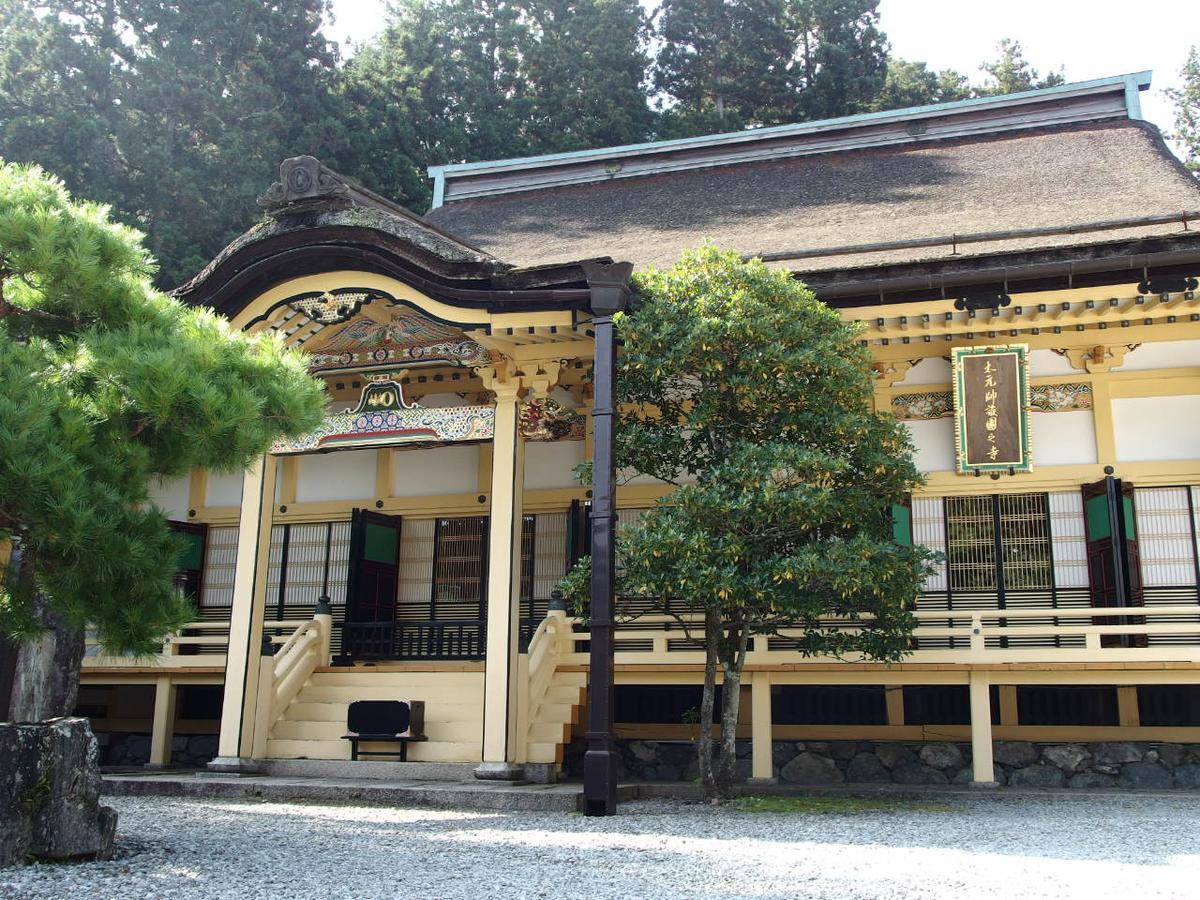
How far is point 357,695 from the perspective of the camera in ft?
36.3

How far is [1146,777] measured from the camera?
10.4m

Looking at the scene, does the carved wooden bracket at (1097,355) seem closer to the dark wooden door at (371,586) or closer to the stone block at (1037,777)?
the stone block at (1037,777)

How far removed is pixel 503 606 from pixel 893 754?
4174 millimetres

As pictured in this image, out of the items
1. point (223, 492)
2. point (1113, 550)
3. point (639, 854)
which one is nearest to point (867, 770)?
point (1113, 550)

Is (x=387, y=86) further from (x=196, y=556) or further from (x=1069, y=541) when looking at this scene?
(x=1069, y=541)

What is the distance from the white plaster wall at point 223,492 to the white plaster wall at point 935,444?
8.07 m

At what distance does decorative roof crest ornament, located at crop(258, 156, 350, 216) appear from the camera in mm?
10578

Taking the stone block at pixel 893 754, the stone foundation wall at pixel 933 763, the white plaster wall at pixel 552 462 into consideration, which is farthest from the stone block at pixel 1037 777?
the white plaster wall at pixel 552 462

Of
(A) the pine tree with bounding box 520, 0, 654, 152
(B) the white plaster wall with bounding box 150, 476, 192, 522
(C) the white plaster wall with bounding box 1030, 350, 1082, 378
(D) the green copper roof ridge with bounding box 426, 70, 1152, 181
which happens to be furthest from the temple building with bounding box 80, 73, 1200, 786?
(A) the pine tree with bounding box 520, 0, 654, 152

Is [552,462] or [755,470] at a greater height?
[552,462]

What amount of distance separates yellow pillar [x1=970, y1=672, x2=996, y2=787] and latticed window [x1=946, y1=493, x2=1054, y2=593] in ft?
4.42

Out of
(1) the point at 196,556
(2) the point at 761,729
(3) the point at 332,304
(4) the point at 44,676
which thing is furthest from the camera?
(1) the point at 196,556

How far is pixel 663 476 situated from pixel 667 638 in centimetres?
191

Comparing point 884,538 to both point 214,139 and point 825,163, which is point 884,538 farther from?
point 214,139
